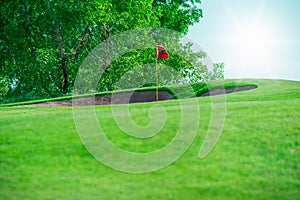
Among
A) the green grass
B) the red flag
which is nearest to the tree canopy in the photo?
the red flag

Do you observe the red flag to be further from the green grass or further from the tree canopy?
the tree canopy

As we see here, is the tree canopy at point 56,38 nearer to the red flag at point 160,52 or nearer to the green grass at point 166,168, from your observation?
the red flag at point 160,52

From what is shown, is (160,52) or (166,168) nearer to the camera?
(166,168)

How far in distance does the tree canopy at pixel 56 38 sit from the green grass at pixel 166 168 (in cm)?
1615

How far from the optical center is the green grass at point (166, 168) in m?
7.28

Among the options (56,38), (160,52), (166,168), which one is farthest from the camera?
(56,38)

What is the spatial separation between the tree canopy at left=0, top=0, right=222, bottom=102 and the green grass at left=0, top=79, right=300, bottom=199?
1615 cm

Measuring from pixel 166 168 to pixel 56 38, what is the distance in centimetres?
2018

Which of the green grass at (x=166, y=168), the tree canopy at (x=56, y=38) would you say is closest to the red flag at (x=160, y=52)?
the green grass at (x=166, y=168)

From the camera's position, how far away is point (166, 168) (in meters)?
8.03

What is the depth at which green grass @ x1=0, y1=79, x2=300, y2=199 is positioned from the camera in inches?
287

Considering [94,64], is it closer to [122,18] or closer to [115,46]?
[115,46]

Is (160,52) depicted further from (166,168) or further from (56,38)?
(56,38)

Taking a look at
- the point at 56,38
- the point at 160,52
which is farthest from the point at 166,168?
the point at 56,38
